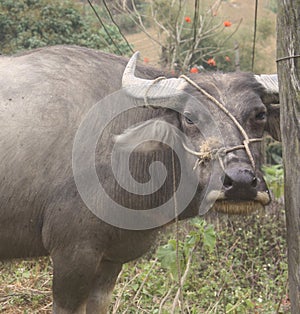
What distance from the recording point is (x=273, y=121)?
3291mm

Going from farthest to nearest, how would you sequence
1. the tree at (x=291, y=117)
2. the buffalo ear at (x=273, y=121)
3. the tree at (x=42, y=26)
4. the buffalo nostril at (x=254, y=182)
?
the tree at (x=42, y=26)
the buffalo ear at (x=273, y=121)
the buffalo nostril at (x=254, y=182)
the tree at (x=291, y=117)

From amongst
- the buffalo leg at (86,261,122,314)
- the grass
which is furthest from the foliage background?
the buffalo leg at (86,261,122,314)

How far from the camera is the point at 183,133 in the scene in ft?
10.1

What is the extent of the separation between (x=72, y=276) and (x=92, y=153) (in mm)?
651

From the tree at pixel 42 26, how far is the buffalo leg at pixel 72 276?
18.7 feet

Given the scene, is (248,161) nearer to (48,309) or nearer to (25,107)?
(25,107)

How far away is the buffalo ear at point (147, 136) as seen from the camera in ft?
10.3

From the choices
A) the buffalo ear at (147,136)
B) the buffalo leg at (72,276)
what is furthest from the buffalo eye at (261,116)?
the buffalo leg at (72,276)

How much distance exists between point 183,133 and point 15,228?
3.49 feet

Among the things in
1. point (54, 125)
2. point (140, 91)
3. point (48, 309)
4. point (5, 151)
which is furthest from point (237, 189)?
point (48, 309)

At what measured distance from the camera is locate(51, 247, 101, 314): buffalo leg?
3.16m

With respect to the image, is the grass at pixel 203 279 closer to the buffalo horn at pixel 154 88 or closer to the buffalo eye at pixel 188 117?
the buffalo eye at pixel 188 117

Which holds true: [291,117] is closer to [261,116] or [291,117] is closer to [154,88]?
[261,116]

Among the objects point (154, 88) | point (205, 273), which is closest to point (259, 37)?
point (205, 273)
